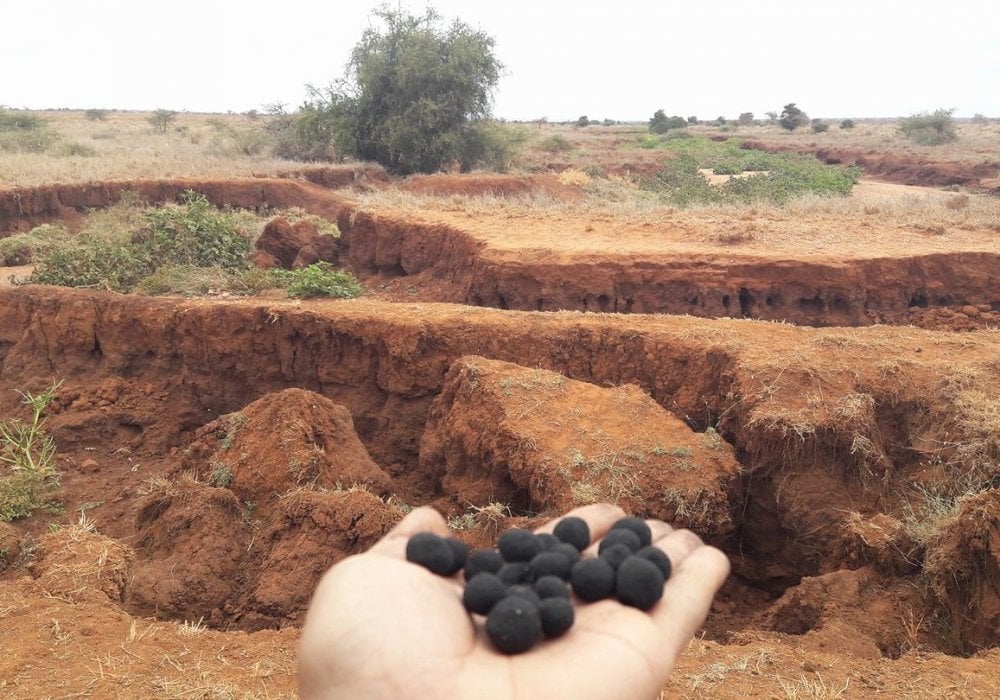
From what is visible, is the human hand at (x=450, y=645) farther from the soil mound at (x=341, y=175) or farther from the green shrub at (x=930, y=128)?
the green shrub at (x=930, y=128)

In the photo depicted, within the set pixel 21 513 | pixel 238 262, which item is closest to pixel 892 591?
pixel 21 513

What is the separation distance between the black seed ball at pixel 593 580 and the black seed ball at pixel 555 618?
19 centimetres

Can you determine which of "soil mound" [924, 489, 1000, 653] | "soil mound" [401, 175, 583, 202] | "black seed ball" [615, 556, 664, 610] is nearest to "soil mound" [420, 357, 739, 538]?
"soil mound" [924, 489, 1000, 653]

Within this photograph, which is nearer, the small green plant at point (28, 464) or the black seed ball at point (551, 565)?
the black seed ball at point (551, 565)

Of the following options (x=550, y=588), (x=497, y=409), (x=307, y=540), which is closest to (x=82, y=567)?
(x=307, y=540)

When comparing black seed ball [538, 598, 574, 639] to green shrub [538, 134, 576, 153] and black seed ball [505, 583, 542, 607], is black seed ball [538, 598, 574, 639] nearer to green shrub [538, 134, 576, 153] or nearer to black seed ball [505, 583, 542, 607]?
black seed ball [505, 583, 542, 607]

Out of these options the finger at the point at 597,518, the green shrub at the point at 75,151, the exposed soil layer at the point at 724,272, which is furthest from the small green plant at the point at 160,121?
the finger at the point at 597,518

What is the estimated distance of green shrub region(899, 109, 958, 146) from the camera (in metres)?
39.1

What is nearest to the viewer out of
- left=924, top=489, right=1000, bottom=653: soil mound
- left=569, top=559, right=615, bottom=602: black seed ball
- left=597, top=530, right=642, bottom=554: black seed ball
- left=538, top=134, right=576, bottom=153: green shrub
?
left=569, top=559, right=615, bottom=602: black seed ball

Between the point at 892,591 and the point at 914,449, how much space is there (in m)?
1.30

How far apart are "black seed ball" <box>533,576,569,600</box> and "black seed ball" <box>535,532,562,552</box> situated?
245 mm

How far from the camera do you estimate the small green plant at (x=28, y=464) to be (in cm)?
650

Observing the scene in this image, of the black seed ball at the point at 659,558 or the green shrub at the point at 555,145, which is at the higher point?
the green shrub at the point at 555,145

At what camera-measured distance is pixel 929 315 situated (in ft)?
30.8
